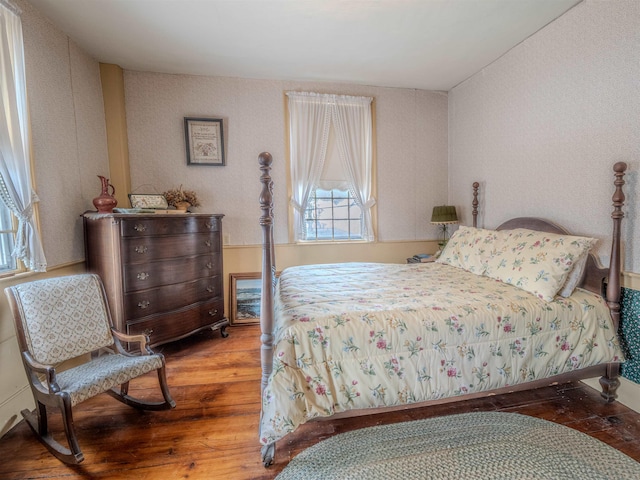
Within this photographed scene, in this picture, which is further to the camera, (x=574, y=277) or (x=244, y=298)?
(x=244, y=298)

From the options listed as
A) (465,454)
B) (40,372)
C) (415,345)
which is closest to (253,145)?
(40,372)

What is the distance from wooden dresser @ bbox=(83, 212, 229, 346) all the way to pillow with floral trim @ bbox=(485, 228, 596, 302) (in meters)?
2.54

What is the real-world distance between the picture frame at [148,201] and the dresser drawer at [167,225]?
1.18 ft

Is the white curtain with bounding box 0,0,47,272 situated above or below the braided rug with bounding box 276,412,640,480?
above

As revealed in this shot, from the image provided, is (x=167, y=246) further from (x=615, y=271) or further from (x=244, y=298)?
(x=615, y=271)

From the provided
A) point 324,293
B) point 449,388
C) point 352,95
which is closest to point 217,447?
point 324,293

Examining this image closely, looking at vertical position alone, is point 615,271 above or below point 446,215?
below

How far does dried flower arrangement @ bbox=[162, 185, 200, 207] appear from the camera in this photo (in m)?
3.21

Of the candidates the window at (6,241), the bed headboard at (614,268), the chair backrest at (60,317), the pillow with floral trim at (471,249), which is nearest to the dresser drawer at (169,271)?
the chair backrest at (60,317)

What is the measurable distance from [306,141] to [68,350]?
283cm

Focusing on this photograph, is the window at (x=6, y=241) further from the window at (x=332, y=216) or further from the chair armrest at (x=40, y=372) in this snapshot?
the window at (x=332, y=216)

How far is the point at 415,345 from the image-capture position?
1636mm

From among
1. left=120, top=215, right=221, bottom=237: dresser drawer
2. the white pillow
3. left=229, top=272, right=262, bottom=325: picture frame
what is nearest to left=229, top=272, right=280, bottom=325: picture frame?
left=229, top=272, right=262, bottom=325: picture frame

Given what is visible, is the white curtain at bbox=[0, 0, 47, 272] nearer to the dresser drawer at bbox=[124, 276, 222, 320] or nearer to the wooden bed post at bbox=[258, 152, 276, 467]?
the dresser drawer at bbox=[124, 276, 222, 320]
